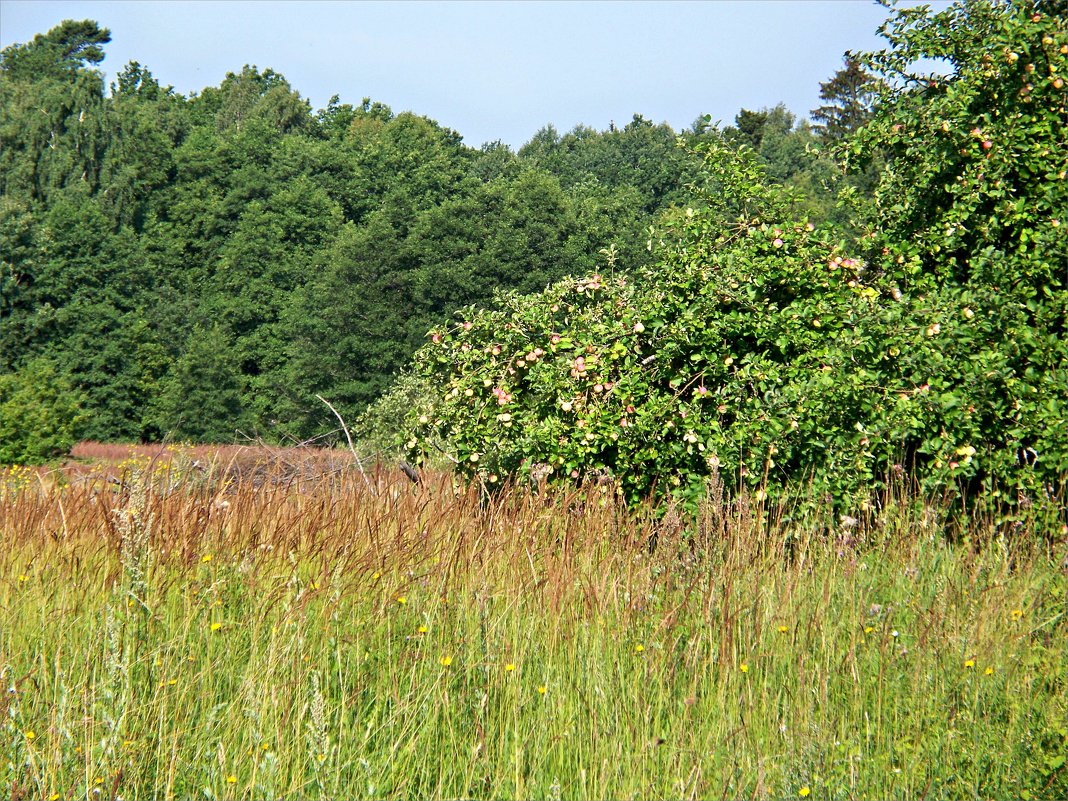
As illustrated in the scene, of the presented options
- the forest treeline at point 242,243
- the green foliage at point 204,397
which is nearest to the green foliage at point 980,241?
the forest treeline at point 242,243

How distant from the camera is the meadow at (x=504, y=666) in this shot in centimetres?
282

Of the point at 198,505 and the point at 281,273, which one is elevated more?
the point at 281,273

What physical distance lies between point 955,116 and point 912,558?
3371 millimetres

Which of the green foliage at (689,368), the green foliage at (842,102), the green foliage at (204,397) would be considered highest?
the green foliage at (842,102)

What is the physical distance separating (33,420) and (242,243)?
78.9ft

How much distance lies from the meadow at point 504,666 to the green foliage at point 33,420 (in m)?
21.3

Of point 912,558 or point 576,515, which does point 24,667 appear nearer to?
point 576,515

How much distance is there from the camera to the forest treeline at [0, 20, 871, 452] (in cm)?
4003

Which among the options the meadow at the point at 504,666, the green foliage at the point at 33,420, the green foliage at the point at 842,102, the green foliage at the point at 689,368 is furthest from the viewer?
the green foliage at the point at 842,102

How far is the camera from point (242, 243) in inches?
1848

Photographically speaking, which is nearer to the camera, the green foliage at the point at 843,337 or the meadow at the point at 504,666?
the meadow at the point at 504,666

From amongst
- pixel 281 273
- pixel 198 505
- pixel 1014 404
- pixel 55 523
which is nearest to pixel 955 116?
pixel 1014 404

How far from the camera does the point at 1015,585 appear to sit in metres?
4.00

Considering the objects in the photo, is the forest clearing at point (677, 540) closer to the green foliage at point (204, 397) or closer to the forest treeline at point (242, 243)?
the forest treeline at point (242, 243)
